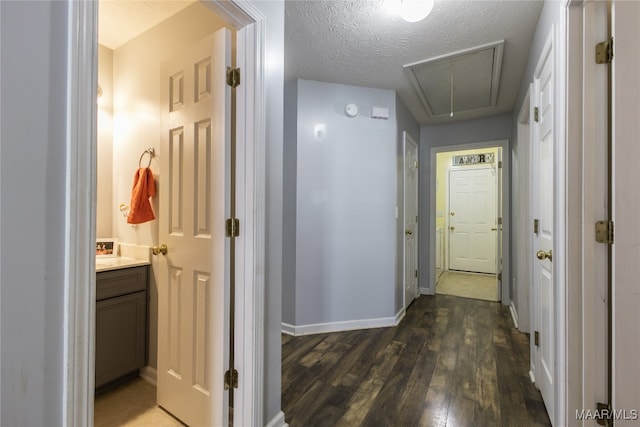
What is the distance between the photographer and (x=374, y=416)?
1.66 meters

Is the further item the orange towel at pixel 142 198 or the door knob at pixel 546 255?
the orange towel at pixel 142 198

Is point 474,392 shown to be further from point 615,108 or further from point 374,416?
point 615,108

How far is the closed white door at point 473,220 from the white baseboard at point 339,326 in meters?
3.36

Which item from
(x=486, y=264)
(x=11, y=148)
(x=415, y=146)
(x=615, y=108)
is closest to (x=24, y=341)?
(x=11, y=148)

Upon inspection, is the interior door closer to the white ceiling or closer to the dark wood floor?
the dark wood floor

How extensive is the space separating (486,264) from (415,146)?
10.2ft

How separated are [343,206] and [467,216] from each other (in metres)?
3.89

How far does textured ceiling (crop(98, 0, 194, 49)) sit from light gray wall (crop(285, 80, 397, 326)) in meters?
1.23

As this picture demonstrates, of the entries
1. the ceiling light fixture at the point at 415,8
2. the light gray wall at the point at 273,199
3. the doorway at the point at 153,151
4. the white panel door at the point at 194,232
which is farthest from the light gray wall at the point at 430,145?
the white panel door at the point at 194,232

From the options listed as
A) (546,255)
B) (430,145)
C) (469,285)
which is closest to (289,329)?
(546,255)

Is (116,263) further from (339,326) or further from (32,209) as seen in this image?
(339,326)

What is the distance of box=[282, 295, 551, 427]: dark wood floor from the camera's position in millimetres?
1665

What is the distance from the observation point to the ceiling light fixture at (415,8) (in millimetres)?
1628

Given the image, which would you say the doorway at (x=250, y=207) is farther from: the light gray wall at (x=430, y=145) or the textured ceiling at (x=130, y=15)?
the light gray wall at (x=430, y=145)
